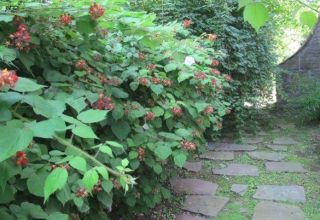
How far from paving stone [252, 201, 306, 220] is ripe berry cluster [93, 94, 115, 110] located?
1.65m

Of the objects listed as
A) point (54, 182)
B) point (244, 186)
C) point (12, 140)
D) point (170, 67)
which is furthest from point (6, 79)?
point (244, 186)

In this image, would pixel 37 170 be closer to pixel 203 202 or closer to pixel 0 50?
pixel 0 50

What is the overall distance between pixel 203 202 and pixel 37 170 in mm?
2120

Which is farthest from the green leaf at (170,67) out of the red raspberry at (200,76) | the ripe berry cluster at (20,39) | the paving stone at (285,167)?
the paving stone at (285,167)

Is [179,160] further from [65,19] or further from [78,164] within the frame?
[78,164]

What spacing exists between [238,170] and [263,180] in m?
0.34

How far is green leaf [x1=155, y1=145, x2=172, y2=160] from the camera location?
2100mm

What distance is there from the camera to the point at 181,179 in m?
3.79

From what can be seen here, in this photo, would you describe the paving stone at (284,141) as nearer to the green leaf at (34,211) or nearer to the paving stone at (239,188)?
the paving stone at (239,188)

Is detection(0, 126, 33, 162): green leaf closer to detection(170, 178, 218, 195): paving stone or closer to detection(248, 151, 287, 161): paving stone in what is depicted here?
detection(170, 178, 218, 195): paving stone

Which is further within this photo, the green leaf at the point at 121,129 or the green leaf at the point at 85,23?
the green leaf at the point at 121,129

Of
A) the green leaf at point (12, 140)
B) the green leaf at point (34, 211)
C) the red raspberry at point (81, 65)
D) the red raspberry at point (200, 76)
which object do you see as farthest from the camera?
the red raspberry at point (200, 76)

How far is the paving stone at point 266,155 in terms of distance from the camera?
4.39 meters

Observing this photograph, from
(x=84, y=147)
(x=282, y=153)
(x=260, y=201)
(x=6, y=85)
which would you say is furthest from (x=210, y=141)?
(x=6, y=85)
